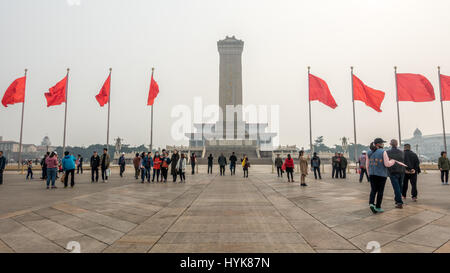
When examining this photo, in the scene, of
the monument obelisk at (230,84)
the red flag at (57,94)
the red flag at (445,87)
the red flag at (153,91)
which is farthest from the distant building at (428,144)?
the red flag at (57,94)

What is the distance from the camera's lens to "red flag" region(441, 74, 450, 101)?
17.7 meters

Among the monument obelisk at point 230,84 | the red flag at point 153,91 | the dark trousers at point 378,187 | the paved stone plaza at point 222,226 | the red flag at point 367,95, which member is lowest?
the paved stone plaza at point 222,226

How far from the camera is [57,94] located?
19953 mm

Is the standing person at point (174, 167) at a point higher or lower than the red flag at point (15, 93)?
lower

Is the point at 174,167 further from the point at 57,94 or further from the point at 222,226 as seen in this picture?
the point at 57,94

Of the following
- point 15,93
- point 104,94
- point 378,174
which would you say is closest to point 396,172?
point 378,174

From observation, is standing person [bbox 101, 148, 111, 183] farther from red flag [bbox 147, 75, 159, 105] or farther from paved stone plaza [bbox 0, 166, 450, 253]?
red flag [bbox 147, 75, 159, 105]

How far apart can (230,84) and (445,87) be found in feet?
148

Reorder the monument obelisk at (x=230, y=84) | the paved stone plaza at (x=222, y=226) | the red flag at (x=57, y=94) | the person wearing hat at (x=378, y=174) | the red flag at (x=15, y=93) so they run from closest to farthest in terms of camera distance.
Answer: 1. the paved stone plaza at (x=222, y=226)
2. the person wearing hat at (x=378, y=174)
3. the red flag at (x=57, y=94)
4. the red flag at (x=15, y=93)
5. the monument obelisk at (x=230, y=84)

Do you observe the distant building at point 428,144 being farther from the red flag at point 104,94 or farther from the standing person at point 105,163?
the standing person at point 105,163

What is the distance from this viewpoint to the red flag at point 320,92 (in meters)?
19.5

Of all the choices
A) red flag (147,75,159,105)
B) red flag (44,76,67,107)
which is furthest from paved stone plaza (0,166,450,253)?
red flag (147,75,159,105)

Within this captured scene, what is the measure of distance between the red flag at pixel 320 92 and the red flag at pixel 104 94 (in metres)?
15.1
